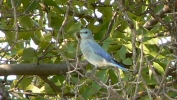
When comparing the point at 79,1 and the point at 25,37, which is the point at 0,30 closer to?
the point at 25,37

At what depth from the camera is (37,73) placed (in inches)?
179

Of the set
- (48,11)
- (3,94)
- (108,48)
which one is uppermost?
(48,11)

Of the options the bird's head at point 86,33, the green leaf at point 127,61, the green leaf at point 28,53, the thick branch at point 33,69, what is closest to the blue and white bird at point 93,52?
the bird's head at point 86,33

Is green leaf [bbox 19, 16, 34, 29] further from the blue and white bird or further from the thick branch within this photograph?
the blue and white bird

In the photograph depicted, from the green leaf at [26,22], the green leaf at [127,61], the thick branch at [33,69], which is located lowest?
the thick branch at [33,69]

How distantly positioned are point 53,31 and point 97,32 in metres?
0.67

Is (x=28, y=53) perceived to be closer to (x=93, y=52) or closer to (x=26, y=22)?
(x=26, y=22)

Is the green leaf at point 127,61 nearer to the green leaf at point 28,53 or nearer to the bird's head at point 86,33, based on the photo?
the bird's head at point 86,33

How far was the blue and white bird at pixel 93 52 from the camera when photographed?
4.44m

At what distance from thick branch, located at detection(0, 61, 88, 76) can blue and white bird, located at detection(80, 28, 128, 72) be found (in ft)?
0.45

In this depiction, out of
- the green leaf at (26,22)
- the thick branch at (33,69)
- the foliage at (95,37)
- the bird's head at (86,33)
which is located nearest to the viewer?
the foliage at (95,37)

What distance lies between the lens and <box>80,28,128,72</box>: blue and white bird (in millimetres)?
4438

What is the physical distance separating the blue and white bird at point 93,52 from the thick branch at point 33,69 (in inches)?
5.4

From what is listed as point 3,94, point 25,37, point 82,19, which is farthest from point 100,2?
point 3,94
